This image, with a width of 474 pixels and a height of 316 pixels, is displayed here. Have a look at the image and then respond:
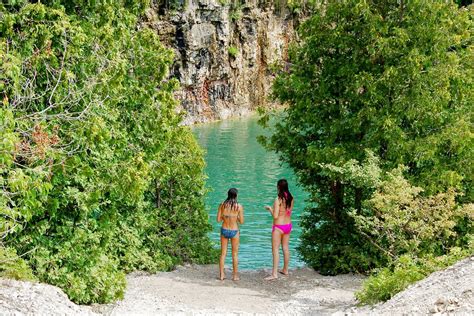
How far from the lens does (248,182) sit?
106 ft

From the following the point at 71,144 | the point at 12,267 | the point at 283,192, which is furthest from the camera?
the point at 283,192

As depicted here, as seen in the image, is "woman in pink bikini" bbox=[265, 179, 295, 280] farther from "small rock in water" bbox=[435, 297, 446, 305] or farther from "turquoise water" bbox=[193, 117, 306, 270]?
"small rock in water" bbox=[435, 297, 446, 305]

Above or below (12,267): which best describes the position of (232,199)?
above

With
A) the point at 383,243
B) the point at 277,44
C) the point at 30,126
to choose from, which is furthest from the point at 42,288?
the point at 277,44

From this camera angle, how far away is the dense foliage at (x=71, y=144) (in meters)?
9.48

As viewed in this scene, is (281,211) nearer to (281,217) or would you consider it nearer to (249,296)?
(281,217)

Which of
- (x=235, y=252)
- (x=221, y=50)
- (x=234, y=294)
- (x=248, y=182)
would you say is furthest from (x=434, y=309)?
(x=221, y=50)

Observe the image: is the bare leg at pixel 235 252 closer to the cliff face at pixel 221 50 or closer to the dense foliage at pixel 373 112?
the dense foliage at pixel 373 112

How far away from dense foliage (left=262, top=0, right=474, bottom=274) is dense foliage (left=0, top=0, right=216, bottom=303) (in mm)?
3892

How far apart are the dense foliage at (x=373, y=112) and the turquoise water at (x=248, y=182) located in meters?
1.68

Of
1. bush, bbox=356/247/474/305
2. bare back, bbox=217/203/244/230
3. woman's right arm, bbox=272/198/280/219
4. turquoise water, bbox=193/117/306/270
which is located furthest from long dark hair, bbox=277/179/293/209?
bush, bbox=356/247/474/305

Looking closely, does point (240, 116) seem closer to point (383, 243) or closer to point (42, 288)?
point (383, 243)

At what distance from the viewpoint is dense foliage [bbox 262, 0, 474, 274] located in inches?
527

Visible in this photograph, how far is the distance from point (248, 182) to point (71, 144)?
22.0m
